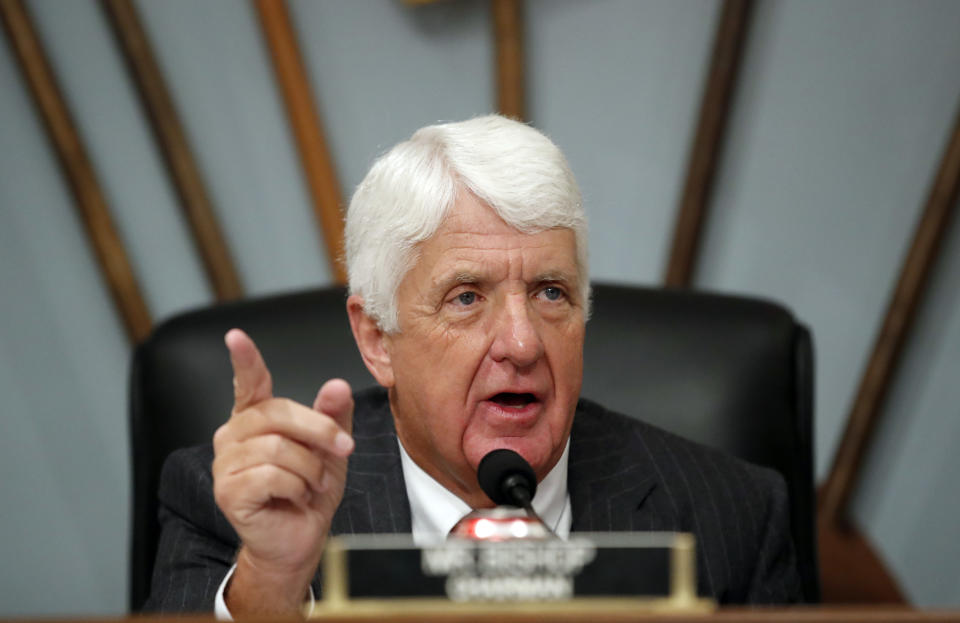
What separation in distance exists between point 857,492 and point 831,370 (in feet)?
1.16

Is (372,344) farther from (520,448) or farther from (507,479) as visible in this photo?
(507,479)

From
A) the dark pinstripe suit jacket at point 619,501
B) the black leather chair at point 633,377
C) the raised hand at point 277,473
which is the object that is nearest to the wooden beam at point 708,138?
the black leather chair at point 633,377

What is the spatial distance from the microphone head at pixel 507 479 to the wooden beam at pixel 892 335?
176 cm

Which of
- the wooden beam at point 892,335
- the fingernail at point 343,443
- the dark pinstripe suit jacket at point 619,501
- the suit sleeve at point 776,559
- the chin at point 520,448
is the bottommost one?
the wooden beam at point 892,335

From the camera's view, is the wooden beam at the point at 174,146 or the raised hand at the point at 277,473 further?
→ the wooden beam at the point at 174,146

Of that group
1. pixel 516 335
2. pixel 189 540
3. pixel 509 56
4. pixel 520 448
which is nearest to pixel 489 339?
pixel 516 335

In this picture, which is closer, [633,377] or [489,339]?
[489,339]

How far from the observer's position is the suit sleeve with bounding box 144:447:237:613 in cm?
146

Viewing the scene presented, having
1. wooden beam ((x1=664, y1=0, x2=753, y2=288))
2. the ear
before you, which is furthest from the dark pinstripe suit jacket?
wooden beam ((x1=664, y1=0, x2=753, y2=288))

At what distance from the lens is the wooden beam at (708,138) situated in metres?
2.58

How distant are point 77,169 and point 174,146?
0.85 ft

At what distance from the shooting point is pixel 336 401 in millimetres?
1124

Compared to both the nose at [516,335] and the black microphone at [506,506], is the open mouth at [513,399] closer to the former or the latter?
the nose at [516,335]

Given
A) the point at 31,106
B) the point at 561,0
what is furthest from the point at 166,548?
the point at 561,0
